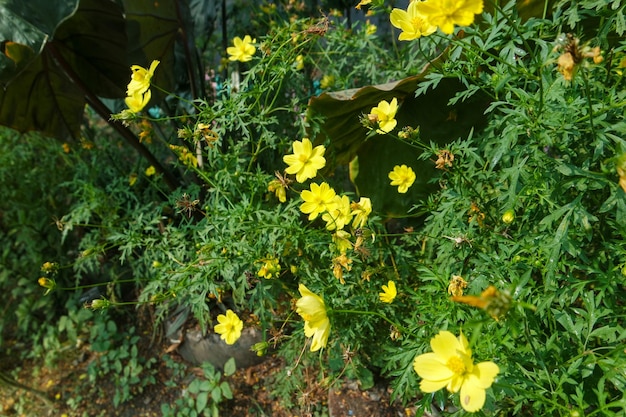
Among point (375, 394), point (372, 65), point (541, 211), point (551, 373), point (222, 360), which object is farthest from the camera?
point (222, 360)

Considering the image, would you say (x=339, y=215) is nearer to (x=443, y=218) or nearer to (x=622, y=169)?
(x=443, y=218)

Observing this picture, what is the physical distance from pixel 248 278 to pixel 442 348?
795mm

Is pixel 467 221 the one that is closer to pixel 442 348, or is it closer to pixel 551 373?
pixel 551 373

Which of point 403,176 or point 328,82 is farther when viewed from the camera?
point 328,82

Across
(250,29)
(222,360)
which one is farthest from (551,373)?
(250,29)

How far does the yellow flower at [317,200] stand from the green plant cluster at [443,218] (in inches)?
1.1

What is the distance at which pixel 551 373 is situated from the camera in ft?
3.68

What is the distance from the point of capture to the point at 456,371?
0.82 m

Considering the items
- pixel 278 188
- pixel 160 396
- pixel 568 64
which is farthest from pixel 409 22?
pixel 160 396

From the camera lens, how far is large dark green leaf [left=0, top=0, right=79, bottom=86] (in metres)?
1.65

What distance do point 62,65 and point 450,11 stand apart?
5.64 ft

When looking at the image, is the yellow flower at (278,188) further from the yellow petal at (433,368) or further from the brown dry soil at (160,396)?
the brown dry soil at (160,396)

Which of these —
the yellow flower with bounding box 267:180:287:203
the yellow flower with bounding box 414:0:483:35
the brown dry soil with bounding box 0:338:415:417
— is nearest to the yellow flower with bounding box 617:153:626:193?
the yellow flower with bounding box 414:0:483:35

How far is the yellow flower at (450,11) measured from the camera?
820 mm
